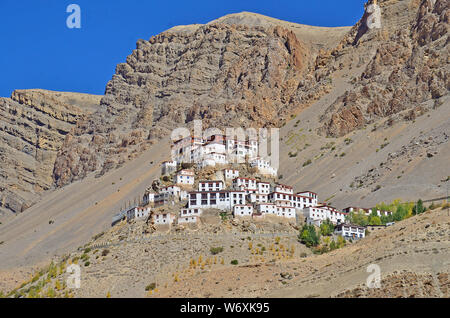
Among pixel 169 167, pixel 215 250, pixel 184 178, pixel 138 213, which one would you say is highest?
pixel 169 167

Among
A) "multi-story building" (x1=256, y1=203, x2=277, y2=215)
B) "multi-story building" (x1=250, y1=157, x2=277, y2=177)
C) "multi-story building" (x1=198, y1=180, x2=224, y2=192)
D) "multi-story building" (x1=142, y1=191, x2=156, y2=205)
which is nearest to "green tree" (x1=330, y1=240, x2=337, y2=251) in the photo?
"multi-story building" (x1=256, y1=203, x2=277, y2=215)

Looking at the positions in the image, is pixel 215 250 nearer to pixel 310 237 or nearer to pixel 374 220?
pixel 310 237

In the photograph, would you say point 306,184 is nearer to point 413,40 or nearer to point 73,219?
point 73,219

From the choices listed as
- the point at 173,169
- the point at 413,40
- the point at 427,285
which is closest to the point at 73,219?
the point at 173,169

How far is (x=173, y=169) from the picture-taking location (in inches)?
→ 4970

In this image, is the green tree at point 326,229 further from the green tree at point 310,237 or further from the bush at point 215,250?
the bush at point 215,250

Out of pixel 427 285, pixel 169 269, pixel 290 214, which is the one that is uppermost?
pixel 290 214

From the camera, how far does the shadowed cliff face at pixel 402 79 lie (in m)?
159

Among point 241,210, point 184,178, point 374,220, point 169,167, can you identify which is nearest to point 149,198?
point 184,178

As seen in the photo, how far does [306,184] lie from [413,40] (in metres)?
61.4

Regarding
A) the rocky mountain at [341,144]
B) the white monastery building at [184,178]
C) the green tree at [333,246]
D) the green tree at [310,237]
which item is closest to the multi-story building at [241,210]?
the green tree at [310,237]

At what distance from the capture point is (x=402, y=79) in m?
167

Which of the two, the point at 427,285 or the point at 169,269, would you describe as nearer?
the point at 427,285

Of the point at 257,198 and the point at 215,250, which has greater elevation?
the point at 257,198
